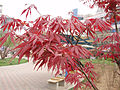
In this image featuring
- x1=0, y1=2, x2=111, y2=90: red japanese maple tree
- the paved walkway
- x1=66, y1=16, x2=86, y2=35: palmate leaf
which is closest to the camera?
x1=0, y1=2, x2=111, y2=90: red japanese maple tree

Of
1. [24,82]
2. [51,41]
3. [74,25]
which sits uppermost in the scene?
[74,25]

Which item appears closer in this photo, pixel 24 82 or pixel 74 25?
pixel 74 25

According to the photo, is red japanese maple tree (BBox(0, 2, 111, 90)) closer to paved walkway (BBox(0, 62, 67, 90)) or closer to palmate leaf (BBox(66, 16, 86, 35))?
palmate leaf (BBox(66, 16, 86, 35))

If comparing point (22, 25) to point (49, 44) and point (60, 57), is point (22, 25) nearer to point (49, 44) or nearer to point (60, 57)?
point (49, 44)

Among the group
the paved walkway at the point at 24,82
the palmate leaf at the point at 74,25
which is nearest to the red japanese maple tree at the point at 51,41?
the palmate leaf at the point at 74,25

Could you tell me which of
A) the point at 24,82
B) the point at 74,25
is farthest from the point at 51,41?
the point at 24,82

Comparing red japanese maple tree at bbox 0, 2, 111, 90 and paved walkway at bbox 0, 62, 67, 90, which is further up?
red japanese maple tree at bbox 0, 2, 111, 90

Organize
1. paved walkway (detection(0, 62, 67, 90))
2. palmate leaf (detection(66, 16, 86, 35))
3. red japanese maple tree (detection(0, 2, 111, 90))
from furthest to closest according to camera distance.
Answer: paved walkway (detection(0, 62, 67, 90)), palmate leaf (detection(66, 16, 86, 35)), red japanese maple tree (detection(0, 2, 111, 90))

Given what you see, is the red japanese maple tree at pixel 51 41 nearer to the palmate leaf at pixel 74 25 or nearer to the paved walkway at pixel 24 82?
the palmate leaf at pixel 74 25

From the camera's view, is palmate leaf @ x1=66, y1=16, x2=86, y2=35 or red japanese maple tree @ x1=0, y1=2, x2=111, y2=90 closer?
red japanese maple tree @ x1=0, y1=2, x2=111, y2=90

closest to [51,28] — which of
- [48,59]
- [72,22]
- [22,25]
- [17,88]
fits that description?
[72,22]

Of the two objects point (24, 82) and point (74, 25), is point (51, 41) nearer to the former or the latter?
point (74, 25)

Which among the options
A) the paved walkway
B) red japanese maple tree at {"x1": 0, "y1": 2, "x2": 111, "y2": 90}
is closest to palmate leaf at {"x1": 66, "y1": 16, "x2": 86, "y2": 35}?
red japanese maple tree at {"x1": 0, "y1": 2, "x2": 111, "y2": 90}

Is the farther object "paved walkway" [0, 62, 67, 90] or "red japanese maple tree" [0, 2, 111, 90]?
"paved walkway" [0, 62, 67, 90]
